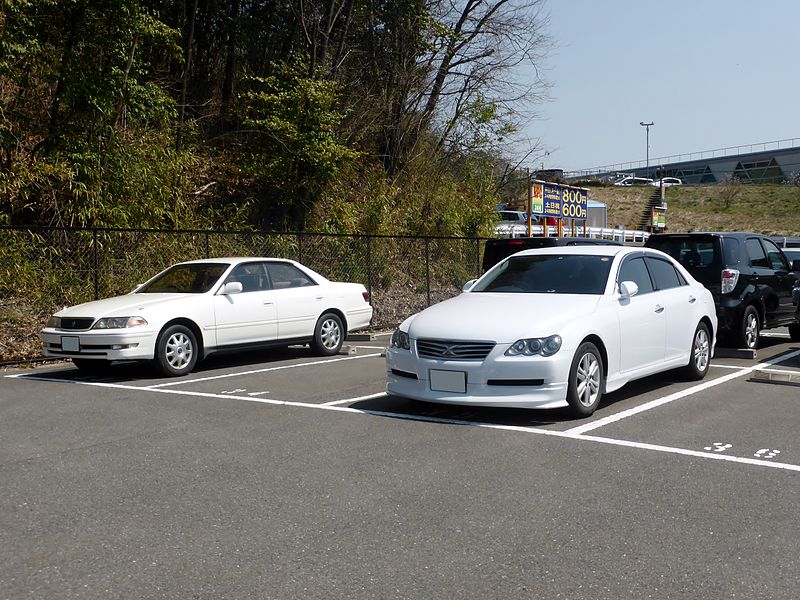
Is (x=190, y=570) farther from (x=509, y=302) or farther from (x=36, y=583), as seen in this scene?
(x=509, y=302)

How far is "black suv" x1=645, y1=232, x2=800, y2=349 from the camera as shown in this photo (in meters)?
11.6

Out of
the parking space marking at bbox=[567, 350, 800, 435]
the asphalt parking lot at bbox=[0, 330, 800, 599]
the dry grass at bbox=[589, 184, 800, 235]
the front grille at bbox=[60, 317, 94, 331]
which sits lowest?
the asphalt parking lot at bbox=[0, 330, 800, 599]

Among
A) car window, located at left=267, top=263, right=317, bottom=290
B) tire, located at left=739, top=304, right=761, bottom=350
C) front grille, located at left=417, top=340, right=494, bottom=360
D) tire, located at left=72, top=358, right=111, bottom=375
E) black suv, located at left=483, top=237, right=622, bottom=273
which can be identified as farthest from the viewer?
black suv, located at left=483, top=237, right=622, bottom=273

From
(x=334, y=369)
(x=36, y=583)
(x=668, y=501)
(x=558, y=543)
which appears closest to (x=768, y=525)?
(x=668, y=501)

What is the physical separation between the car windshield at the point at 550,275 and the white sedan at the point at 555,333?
1 centimetres

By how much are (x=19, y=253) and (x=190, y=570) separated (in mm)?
10883

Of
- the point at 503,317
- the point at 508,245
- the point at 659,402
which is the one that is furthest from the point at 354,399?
the point at 508,245

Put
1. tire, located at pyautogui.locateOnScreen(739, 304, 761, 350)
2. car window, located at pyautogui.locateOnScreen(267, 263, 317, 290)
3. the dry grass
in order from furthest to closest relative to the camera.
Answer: the dry grass, car window, located at pyautogui.locateOnScreen(267, 263, 317, 290), tire, located at pyautogui.locateOnScreen(739, 304, 761, 350)

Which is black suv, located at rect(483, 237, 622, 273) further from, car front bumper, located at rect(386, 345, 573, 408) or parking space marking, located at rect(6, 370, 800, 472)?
car front bumper, located at rect(386, 345, 573, 408)

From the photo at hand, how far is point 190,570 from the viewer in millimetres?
4039

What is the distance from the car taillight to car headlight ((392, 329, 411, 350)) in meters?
5.70

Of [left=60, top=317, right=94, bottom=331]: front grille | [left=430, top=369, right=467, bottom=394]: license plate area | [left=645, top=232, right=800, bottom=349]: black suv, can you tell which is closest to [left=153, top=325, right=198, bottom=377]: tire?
[left=60, top=317, right=94, bottom=331]: front grille

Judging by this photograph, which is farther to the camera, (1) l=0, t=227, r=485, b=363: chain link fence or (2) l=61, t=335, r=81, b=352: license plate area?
(1) l=0, t=227, r=485, b=363: chain link fence

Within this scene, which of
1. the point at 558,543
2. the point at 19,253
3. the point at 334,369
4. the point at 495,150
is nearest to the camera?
the point at 558,543
